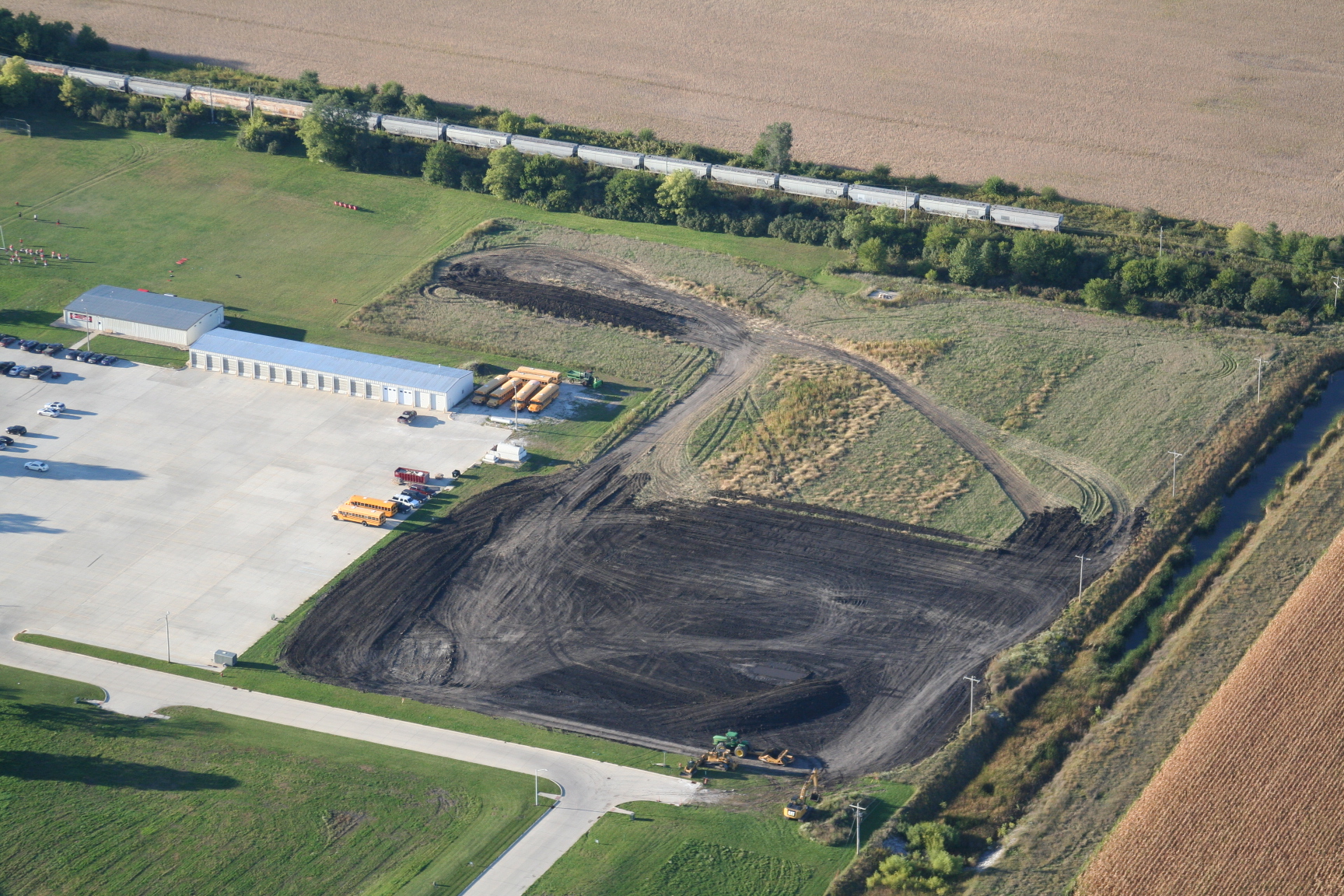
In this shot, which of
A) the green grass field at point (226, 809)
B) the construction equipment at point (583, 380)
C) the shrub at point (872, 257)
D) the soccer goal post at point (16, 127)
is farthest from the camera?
the soccer goal post at point (16, 127)

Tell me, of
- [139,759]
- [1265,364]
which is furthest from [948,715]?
[1265,364]

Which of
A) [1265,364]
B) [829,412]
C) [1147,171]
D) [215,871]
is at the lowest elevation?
[215,871]

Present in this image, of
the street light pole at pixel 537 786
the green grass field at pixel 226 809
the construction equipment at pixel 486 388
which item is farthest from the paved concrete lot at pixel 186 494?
the street light pole at pixel 537 786

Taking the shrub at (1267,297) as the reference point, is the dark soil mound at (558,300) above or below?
below

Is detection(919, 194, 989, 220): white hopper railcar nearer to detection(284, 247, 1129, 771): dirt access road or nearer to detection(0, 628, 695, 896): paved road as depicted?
detection(284, 247, 1129, 771): dirt access road

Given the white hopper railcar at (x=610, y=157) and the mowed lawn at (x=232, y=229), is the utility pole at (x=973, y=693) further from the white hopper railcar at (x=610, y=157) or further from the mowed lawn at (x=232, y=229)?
the white hopper railcar at (x=610, y=157)

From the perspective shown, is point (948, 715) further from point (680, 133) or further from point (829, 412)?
point (680, 133)
